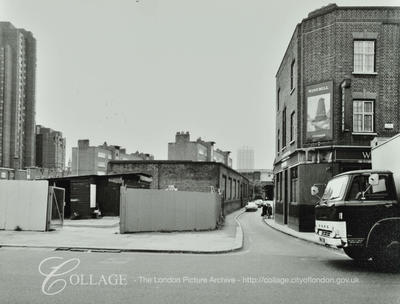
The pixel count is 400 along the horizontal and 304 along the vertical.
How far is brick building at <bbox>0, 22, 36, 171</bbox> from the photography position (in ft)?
336

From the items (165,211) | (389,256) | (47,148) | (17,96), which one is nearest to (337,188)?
(389,256)

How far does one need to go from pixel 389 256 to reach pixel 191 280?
189 inches

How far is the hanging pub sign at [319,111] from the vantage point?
2325 centimetres

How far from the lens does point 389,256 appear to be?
10312 millimetres

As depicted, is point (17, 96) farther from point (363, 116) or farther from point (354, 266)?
point (354, 266)

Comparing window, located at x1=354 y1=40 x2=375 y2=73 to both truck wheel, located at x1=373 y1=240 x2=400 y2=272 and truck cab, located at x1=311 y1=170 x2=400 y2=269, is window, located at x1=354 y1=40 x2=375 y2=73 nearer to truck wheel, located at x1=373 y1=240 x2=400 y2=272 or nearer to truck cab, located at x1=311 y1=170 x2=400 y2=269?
truck cab, located at x1=311 y1=170 x2=400 y2=269

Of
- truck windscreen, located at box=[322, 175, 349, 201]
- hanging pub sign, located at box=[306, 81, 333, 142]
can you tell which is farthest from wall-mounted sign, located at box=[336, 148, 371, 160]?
truck windscreen, located at box=[322, 175, 349, 201]

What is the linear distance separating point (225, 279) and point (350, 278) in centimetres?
264

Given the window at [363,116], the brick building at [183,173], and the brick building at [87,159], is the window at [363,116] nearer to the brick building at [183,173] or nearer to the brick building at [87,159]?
the brick building at [183,173]

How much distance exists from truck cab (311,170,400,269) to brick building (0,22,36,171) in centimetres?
9376

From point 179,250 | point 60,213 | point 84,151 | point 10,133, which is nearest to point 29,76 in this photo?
point 10,133

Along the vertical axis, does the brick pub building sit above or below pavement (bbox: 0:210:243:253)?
above

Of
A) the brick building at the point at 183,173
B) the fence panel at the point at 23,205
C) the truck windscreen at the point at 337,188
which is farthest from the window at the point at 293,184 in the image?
the brick building at the point at 183,173

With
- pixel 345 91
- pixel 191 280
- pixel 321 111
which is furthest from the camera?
→ pixel 321 111
